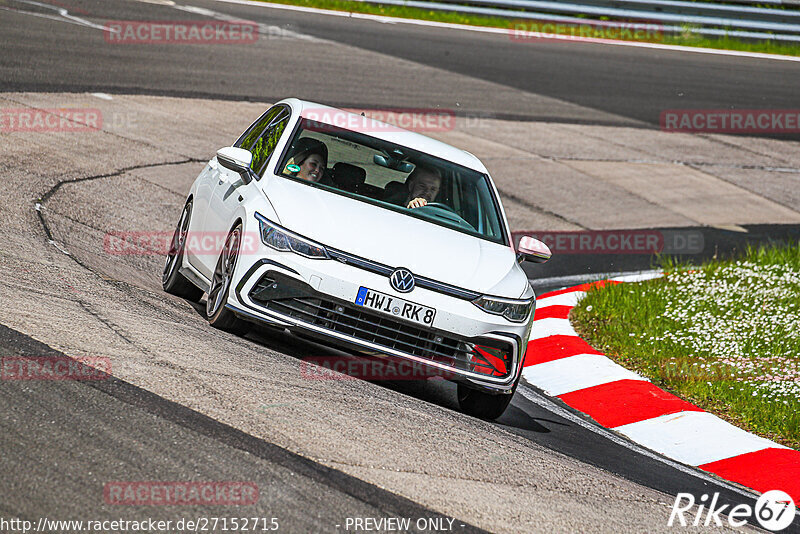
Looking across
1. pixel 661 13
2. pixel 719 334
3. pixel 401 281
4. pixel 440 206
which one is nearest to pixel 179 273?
pixel 440 206

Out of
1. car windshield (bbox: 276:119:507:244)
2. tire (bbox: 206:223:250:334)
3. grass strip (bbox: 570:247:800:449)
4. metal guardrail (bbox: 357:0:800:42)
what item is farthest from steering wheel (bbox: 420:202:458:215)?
metal guardrail (bbox: 357:0:800:42)

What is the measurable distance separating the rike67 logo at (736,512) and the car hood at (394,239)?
5.57 feet

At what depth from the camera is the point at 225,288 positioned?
21.4ft

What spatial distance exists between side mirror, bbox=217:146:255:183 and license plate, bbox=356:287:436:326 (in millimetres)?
1448

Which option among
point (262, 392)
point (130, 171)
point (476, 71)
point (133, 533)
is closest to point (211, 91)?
point (130, 171)

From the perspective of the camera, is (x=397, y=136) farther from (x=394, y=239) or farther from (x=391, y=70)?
(x=391, y=70)

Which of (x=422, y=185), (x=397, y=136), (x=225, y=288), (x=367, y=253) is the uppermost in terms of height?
(x=397, y=136)

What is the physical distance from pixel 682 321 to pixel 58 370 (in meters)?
6.21

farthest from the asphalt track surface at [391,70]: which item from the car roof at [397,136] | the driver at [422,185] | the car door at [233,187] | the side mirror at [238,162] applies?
the driver at [422,185]

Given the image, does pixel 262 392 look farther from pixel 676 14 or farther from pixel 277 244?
pixel 676 14

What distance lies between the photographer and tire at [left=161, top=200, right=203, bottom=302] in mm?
7918

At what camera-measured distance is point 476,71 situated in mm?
21109

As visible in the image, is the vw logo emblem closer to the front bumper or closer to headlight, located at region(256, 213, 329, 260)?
the front bumper

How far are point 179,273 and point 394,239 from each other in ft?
7.04
